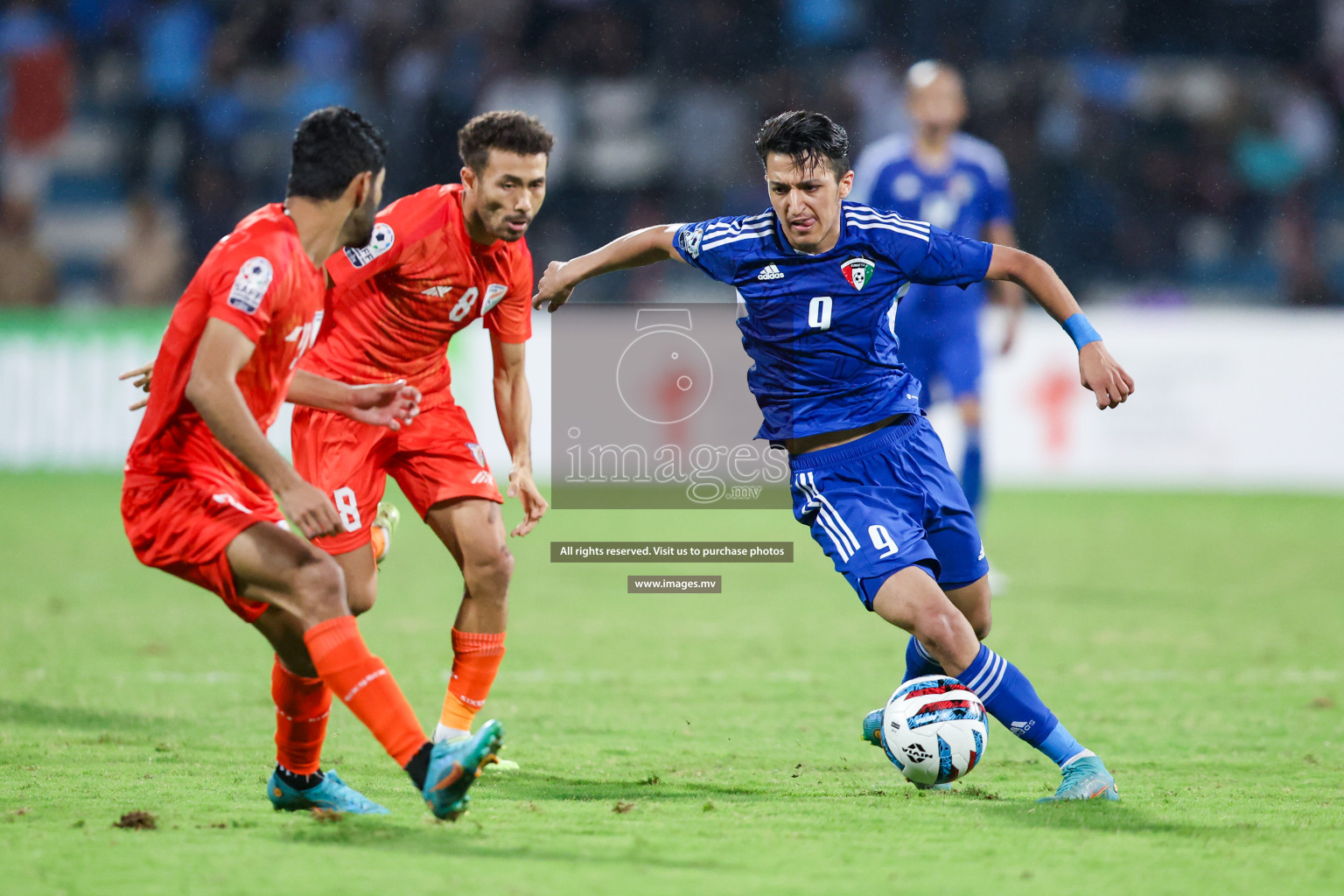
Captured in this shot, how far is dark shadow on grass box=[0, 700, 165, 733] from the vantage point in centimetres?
567

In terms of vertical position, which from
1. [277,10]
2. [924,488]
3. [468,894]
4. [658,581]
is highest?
[277,10]

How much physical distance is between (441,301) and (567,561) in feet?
20.1

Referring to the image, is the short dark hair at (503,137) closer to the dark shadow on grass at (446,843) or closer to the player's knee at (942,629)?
the player's knee at (942,629)

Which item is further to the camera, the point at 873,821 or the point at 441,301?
the point at 441,301

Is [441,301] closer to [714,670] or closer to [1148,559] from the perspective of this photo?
[714,670]

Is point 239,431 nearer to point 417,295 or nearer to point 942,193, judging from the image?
point 417,295

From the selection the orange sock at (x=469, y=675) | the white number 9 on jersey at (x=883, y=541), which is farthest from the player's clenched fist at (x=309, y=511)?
the white number 9 on jersey at (x=883, y=541)

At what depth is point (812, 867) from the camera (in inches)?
145

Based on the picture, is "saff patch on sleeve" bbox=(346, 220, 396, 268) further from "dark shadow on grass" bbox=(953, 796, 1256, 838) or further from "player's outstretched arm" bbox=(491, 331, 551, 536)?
"dark shadow on grass" bbox=(953, 796, 1256, 838)

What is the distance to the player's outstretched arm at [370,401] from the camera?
14.0ft

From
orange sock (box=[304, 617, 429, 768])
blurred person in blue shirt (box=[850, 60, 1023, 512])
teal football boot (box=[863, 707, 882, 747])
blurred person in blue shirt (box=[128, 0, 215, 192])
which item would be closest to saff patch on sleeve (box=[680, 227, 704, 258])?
teal football boot (box=[863, 707, 882, 747])

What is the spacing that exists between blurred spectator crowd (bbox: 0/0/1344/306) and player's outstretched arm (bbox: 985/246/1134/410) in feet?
40.3

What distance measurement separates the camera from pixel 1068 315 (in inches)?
188

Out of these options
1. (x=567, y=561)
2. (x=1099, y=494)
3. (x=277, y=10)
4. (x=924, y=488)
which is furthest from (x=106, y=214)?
(x=924, y=488)
